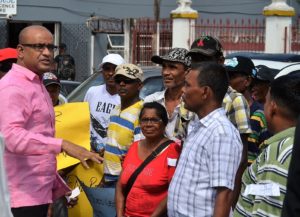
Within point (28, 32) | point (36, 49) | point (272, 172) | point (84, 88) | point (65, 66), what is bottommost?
point (65, 66)

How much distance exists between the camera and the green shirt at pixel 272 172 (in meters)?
3.78

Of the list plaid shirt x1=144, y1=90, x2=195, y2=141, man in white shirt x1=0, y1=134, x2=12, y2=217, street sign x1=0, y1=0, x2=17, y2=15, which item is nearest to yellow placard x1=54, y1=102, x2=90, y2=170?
plaid shirt x1=144, y1=90, x2=195, y2=141

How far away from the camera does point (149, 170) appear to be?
5.58 m

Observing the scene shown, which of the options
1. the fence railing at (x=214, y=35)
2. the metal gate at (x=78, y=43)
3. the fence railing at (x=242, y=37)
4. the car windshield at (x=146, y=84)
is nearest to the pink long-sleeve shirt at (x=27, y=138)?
the car windshield at (x=146, y=84)

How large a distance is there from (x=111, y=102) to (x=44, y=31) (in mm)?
2557

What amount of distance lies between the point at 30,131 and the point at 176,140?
4.00 ft

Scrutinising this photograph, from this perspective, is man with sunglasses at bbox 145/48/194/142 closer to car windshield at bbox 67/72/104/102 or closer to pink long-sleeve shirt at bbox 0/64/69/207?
pink long-sleeve shirt at bbox 0/64/69/207

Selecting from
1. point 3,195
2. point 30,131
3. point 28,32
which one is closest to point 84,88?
point 28,32

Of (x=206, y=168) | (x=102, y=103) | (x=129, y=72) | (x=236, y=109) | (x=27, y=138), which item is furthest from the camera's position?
(x=102, y=103)

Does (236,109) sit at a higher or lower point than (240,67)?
lower

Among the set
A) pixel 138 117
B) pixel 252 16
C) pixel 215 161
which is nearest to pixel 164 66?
pixel 138 117

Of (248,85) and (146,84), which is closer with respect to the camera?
(248,85)

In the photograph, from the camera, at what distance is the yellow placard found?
22.5 feet

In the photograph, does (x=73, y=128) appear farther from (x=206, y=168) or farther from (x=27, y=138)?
(x=206, y=168)
